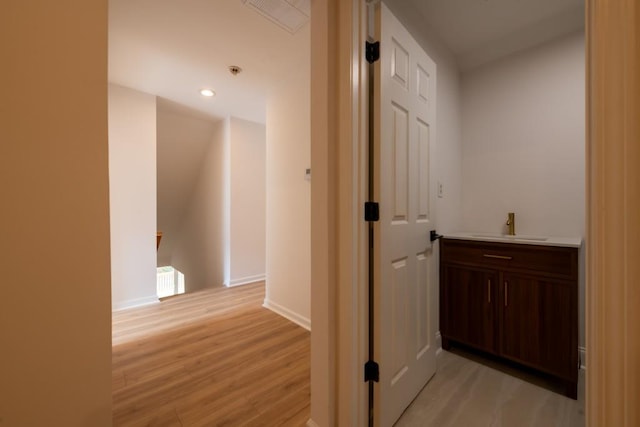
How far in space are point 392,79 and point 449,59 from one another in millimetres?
1433

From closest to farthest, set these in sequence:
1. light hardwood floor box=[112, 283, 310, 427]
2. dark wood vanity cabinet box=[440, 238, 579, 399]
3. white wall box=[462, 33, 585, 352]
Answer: light hardwood floor box=[112, 283, 310, 427], dark wood vanity cabinet box=[440, 238, 579, 399], white wall box=[462, 33, 585, 352]

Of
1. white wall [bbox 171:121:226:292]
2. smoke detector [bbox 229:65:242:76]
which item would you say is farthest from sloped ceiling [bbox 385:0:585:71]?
white wall [bbox 171:121:226:292]

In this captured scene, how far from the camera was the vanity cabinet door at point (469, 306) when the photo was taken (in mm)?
A: 1765

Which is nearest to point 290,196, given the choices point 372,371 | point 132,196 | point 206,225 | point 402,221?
point 402,221

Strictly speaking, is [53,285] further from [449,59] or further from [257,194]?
[257,194]

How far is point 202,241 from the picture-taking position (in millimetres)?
4668

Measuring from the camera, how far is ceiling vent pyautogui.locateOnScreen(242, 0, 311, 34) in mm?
1681

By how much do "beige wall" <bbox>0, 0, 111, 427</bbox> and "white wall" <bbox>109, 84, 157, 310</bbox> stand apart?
2547 millimetres

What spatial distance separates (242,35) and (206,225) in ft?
11.0

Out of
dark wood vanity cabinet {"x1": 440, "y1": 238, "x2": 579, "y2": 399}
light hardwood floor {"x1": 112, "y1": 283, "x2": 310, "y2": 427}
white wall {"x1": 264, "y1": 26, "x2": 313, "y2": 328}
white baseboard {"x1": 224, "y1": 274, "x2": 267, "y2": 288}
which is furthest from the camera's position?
white baseboard {"x1": 224, "y1": 274, "x2": 267, "y2": 288}

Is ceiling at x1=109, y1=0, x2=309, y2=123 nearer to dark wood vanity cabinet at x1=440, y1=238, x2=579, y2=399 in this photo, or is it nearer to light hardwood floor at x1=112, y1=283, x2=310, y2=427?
dark wood vanity cabinet at x1=440, y1=238, x2=579, y2=399

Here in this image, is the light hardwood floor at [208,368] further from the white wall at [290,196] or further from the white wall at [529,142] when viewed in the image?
the white wall at [529,142]

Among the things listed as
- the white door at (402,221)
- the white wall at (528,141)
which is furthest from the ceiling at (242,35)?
the white door at (402,221)

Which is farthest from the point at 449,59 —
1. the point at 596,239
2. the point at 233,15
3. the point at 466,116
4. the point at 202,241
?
the point at 202,241
